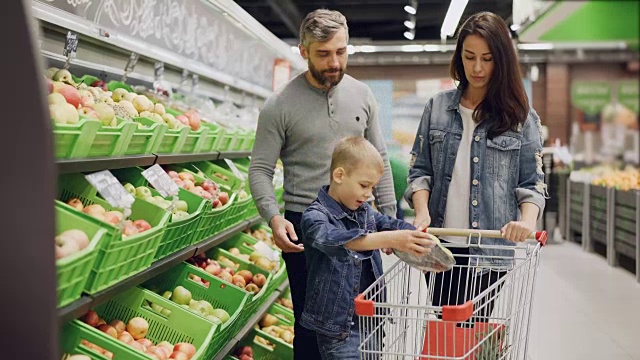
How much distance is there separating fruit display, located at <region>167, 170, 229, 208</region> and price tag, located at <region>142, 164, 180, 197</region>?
1.30ft

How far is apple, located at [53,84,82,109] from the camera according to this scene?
3104 millimetres

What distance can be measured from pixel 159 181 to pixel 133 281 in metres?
0.83

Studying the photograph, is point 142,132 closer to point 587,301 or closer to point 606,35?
point 606,35

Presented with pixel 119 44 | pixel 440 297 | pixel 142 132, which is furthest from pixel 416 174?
Result: pixel 119 44

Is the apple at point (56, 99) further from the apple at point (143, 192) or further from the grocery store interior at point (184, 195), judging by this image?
the apple at point (143, 192)

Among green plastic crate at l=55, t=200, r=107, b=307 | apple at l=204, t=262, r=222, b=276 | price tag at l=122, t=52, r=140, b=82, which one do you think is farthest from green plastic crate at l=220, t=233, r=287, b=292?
green plastic crate at l=55, t=200, r=107, b=307

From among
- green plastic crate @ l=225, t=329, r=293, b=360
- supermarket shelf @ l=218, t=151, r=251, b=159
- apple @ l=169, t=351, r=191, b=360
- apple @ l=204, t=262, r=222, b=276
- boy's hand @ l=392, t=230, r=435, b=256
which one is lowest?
green plastic crate @ l=225, t=329, r=293, b=360

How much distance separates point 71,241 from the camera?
2328 mm

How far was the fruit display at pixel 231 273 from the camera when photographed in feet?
14.6

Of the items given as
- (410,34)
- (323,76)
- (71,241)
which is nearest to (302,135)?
(323,76)

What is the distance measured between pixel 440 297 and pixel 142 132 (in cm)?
129

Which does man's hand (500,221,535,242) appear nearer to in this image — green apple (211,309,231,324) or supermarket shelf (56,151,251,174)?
supermarket shelf (56,151,251,174)

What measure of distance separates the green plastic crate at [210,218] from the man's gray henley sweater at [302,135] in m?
0.41

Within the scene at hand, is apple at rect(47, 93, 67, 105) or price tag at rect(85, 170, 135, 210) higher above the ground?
→ apple at rect(47, 93, 67, 105)
